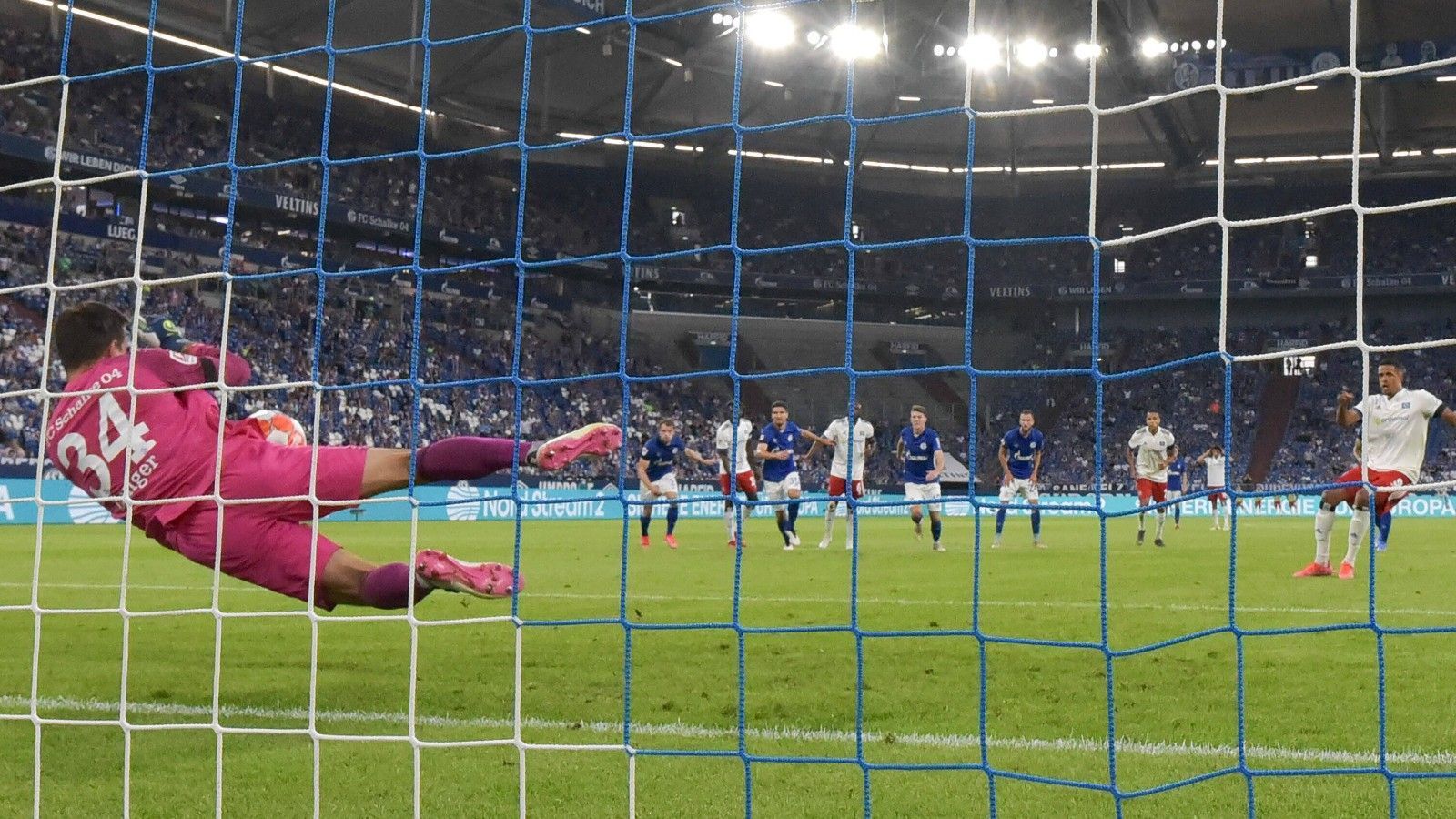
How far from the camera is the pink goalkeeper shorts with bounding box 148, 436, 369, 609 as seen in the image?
477cm

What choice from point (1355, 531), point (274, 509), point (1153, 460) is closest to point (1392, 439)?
point (1355, 531)

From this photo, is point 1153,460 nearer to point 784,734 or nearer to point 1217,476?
point 1217,476

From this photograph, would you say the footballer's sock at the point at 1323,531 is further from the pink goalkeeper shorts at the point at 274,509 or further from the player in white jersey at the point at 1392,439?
the pink goalkeeper shorts at the point at 274,509

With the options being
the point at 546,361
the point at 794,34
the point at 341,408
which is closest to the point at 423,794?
the point at 341,408

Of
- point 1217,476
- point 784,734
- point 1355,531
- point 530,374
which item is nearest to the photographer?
point 784,734

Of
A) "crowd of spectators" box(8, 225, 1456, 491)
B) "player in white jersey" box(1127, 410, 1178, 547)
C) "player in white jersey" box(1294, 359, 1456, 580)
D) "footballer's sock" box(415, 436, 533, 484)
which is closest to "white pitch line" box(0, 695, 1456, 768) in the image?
"footballer's sock" box(415, 436, 533, 484)

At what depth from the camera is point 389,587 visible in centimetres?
468

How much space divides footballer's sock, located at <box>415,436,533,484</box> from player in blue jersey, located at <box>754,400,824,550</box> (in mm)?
8915

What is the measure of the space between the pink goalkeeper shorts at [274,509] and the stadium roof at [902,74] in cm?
1999

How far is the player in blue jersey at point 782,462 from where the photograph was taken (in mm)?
14453

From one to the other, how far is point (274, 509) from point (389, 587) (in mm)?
556

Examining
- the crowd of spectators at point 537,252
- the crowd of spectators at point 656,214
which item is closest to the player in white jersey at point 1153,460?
the crowd of spectators at point 537,252

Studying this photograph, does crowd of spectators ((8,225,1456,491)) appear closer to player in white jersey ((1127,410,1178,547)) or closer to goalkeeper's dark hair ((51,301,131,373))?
player in white jersey ((1127,410,1178,547))

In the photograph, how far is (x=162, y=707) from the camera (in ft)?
19.1
